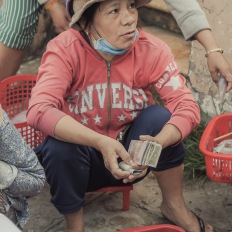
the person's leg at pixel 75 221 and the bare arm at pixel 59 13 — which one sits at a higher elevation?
the bare arm at pixel 59 13

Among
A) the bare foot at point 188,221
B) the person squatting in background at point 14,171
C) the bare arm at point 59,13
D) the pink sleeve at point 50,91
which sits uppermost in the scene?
the bare arm at point 59,13

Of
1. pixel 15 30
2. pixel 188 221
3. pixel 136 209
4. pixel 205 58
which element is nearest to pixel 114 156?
pixel 188 221

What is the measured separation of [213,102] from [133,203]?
964 millimetres

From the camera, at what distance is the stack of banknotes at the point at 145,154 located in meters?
2.50

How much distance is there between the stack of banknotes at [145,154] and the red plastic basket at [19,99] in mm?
1029

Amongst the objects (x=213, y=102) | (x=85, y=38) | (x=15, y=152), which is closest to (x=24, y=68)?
(x=213, y=102)

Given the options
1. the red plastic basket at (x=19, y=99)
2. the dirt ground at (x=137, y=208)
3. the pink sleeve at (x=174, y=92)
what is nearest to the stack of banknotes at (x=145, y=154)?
the pink sleeve at (x=174, y=92)

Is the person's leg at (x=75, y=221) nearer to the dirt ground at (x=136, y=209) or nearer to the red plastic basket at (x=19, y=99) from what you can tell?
the dirt ground at (x=136, y=209)

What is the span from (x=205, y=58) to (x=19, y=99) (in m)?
1.26

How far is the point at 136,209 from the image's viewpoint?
11.0 feet

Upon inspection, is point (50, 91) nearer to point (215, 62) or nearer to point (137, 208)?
point (215, 62)

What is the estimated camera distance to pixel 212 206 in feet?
11.1

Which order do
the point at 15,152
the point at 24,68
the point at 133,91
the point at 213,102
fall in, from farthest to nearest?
the point at 24,68 → the point at 213,102 → the point at 133,91 → the point at 15,152

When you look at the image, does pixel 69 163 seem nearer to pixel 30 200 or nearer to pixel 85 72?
pixel 85 72
